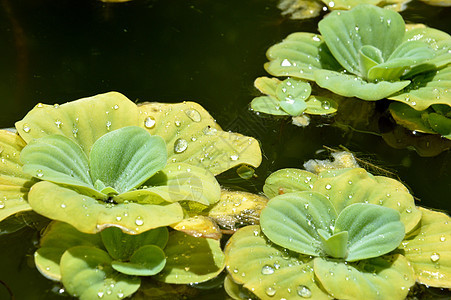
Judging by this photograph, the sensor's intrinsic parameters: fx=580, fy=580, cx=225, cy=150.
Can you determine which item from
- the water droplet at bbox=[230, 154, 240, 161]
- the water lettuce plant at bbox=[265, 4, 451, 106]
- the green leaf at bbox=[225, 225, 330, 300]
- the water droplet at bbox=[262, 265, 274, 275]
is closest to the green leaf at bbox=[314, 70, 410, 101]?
the water lettuce plant at bbox=[265, 4, 451, 106]

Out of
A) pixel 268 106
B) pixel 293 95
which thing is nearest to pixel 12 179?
pixel 268 106

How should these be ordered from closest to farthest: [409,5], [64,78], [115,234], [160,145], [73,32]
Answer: [115,234] → [160,145] → [64,78] → [73,32] → [409,5]

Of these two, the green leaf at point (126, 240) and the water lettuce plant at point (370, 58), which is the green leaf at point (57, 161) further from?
the water lettuce plant at point (370, 58)

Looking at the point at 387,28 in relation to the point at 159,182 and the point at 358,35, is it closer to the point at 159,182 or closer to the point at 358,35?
the point at 358,35

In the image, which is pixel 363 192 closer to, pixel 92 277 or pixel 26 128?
pixel 92 277

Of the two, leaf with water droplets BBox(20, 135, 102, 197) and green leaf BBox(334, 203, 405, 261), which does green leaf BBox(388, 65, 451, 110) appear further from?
leaf with water droplets BBox(20, 135, 102, 197)

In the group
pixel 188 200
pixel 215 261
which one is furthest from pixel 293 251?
pixel 188 200
